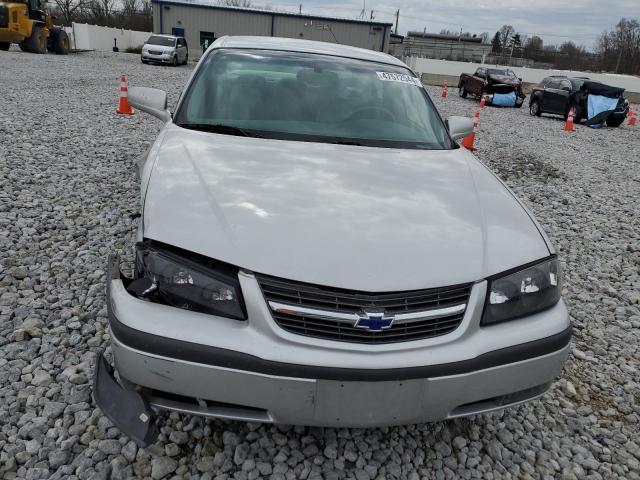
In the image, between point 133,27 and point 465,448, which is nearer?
point 465,448

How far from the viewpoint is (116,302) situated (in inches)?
69.2

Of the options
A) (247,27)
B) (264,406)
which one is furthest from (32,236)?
(247,27)

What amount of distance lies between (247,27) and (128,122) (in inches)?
1522

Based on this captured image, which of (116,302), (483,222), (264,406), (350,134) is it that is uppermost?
(350,134)

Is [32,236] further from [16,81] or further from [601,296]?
[16,81]

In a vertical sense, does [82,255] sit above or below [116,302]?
below

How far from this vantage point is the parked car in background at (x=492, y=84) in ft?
61.5

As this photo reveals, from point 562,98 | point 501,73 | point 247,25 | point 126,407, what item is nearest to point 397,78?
point 126,407

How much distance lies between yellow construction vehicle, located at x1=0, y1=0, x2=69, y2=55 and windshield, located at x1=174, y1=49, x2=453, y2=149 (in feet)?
72.7

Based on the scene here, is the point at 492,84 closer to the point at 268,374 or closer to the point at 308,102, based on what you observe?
the point at 308,102

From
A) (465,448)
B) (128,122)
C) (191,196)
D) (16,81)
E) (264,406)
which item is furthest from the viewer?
(16,81)

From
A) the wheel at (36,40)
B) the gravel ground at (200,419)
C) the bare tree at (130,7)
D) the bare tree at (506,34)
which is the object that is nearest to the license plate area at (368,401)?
the gravel ground at (200,419)

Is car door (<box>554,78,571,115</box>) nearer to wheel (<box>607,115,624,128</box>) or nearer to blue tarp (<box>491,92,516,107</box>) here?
wheel (<box>607,115,624,128</box>)

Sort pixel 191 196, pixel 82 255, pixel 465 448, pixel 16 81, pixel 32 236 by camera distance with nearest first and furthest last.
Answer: pixel 191 196 → pixel 465 448 → pixel 82 255 → pixel 32 236 → pixel 16 81
